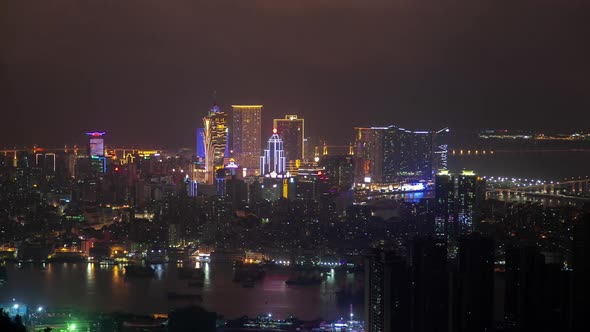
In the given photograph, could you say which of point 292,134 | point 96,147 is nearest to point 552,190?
point 292,134

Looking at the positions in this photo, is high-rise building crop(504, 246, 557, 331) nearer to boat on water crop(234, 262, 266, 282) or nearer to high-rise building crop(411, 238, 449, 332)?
high-rise building crop(411, 238, 449, 332)

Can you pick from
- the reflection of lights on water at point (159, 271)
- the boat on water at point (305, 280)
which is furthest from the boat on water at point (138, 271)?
the boat on water at point (305, 280)

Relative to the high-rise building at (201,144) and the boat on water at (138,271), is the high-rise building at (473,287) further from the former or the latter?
the high-rise building at (201,144)

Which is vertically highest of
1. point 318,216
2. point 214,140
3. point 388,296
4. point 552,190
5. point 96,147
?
point 214,140

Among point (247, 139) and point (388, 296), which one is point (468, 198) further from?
point (247, 139)

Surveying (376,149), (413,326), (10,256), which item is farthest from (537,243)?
(376,149)

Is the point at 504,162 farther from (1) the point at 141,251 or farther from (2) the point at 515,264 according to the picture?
(2) the point at 515,264

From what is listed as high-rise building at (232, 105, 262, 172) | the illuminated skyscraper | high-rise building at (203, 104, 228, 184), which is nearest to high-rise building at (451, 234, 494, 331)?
the illuminated skyscraper
